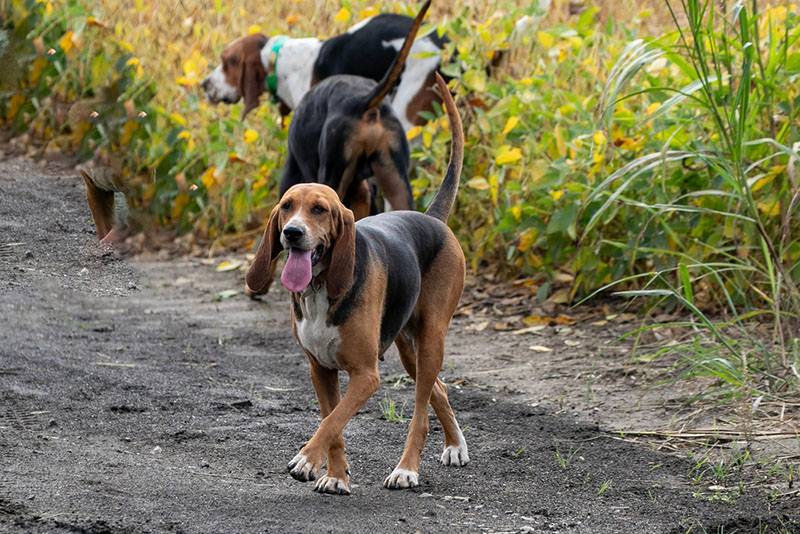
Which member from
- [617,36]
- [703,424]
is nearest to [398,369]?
[703,424]

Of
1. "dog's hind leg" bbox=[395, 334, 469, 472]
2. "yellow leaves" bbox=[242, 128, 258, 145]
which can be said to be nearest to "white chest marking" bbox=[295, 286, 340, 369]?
"dog's hind leg" bbox=[395, 334, 469, 472]

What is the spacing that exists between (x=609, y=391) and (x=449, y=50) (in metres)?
3.43

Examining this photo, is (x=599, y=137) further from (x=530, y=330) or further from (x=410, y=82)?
(x=410, y=82)

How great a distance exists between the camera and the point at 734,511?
13.4ft

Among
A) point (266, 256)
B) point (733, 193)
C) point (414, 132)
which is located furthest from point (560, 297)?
point (266, 256)

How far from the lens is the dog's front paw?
13.0ft

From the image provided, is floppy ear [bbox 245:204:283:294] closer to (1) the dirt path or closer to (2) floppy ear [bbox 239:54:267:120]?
(1) the dirt path

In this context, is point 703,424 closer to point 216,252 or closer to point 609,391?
point 609,391

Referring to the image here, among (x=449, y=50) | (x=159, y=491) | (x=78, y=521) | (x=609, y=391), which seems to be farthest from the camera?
(x=449, y=50)

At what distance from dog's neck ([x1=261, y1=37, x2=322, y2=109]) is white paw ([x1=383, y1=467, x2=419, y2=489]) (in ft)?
16.6

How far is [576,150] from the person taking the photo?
23.0 ft

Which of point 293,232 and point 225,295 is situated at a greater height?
point 293,232

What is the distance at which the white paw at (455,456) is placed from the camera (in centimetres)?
477

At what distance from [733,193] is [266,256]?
2243mm
